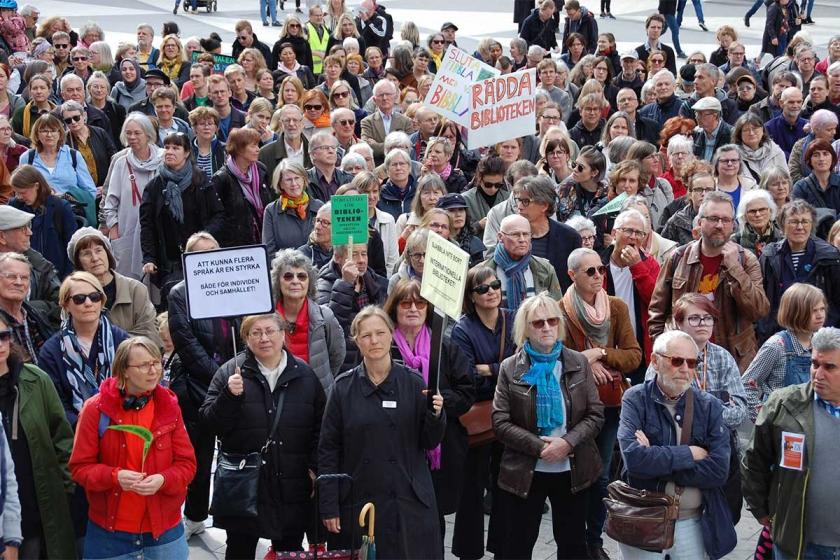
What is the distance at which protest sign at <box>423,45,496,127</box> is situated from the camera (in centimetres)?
1148

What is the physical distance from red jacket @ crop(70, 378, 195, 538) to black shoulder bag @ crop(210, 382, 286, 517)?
0.28 m

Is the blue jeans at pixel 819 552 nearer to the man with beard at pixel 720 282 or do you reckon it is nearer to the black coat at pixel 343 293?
the man with beard at pixel 720 282

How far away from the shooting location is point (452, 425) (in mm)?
7145

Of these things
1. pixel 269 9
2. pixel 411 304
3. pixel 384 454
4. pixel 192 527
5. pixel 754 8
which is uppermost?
pixel 411 304

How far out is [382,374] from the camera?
6.63 m

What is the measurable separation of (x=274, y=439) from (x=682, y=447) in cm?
203

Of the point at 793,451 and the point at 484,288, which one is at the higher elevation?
the point at 484,288

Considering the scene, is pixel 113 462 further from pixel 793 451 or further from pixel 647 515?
pixel 793 451

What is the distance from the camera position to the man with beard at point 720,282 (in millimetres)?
8078

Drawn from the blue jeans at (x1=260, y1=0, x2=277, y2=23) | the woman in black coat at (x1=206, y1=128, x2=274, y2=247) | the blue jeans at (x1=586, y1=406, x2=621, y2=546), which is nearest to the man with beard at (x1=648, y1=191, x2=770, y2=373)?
the blue jeans at (x1=586, y1=406, x2=621, y2=546)

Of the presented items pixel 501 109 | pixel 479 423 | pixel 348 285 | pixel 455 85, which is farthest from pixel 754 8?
pixel 479 423

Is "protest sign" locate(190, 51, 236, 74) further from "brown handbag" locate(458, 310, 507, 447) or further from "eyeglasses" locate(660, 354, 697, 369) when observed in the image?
"eyeglasses" locate(660, 354, 697, 369)

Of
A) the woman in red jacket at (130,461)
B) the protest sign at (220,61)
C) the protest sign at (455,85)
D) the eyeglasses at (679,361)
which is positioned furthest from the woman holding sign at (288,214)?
the protest sign at (220,61)

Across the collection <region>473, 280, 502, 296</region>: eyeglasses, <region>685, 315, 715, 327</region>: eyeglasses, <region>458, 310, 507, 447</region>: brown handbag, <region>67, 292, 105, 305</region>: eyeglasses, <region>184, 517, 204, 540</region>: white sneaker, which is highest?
<region>67, 292, 105, 305</region>: eyeglasses
